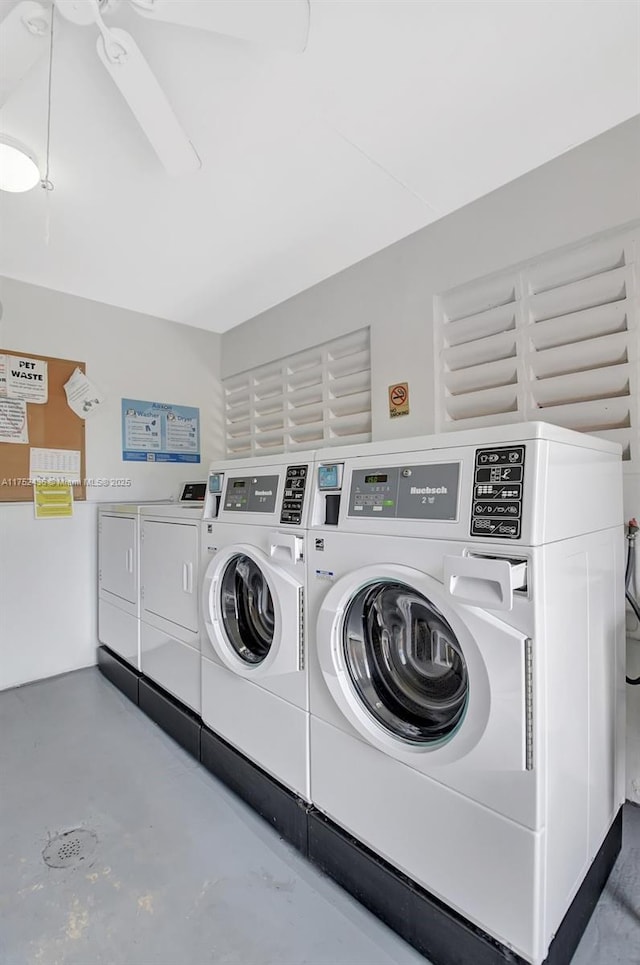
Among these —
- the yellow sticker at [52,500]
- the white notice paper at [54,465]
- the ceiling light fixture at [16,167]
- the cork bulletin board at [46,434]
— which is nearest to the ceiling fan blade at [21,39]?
the ceiling light fixture at [16,167]

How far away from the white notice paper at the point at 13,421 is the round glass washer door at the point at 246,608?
180cm

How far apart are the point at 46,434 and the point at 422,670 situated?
105 inches

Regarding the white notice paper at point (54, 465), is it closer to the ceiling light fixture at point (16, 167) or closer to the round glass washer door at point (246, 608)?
the ceiling light fixture at point (16, 167)

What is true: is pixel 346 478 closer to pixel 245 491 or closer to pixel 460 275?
pixel 245 491

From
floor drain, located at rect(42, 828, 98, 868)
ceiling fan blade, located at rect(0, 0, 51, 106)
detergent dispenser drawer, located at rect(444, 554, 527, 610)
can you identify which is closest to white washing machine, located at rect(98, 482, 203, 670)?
floor drain, located at rect(42, 828, 98, 868)

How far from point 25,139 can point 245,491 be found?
1.54 m

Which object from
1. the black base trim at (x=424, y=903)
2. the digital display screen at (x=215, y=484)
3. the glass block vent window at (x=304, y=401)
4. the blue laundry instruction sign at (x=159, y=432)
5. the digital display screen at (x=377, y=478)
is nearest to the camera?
the black base trim at (x=424, y=903)

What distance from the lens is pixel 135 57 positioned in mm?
1186

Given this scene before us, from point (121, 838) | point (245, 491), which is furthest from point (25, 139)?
point (121, 838)

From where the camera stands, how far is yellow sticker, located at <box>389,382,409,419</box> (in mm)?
2381

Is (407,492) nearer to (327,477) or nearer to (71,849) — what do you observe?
(327,477)

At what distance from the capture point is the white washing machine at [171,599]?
2.09m

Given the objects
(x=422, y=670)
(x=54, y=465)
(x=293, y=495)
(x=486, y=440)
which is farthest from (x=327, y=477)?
(x=54, y=465)

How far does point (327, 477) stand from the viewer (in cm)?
152
